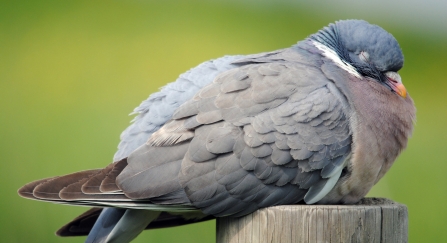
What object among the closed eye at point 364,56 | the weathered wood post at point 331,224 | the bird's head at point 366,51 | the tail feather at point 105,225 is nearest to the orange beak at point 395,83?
the bird's head at point 366,51

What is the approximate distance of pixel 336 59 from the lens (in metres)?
4.29

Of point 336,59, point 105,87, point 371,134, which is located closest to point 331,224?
point 371,134

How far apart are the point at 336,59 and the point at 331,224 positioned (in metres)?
1.60

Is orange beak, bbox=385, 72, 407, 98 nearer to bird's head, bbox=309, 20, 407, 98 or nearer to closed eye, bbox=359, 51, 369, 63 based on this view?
bird's head, bbox=309, 20, 407, 98

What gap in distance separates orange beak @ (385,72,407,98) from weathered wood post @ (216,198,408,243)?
124 centimetres

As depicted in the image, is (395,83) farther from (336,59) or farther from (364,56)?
(336,59)

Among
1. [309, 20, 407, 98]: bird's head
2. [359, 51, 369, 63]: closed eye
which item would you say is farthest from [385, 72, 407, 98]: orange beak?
[359, 51, 369, 63]: closed eye

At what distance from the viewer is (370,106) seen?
3979 millimetres

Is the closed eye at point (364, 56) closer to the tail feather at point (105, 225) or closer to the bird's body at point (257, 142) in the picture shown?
the bird's body at point (257, 142)

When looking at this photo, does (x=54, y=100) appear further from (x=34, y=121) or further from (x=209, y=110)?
(x=209, y=110)

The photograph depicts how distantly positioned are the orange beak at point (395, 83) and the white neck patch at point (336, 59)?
237 mm

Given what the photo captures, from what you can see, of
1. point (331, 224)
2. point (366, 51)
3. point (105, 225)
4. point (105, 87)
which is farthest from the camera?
point (105, 87)

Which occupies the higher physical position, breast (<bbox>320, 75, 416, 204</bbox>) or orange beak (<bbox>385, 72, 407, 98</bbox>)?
orange beak (<bbox>385, 72, 407, 98</bbox>)

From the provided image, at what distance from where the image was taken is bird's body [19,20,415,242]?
350cm
